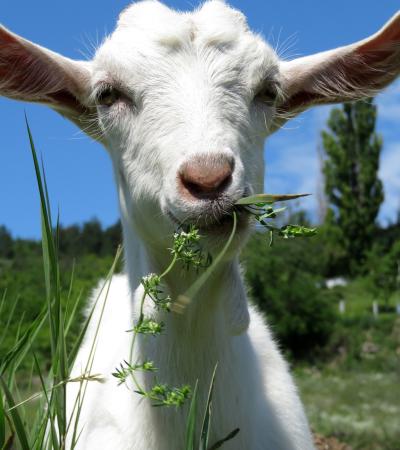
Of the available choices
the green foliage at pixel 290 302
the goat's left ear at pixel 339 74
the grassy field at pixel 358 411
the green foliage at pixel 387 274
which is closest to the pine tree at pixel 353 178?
the green foliage at pixel 387 274

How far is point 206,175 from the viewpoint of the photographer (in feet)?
8.07

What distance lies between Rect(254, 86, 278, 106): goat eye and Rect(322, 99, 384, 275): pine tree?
152 feet

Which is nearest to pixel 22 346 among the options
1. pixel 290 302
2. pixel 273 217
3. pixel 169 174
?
pixel 169 174

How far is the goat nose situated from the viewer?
2.46 meters

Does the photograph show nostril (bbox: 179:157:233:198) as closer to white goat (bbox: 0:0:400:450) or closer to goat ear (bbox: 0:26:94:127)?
white goat (bbox: 0:0:400:450)

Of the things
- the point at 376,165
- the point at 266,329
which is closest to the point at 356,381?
the point at 266,329

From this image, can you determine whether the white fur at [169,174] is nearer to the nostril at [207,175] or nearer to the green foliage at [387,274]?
→ the nostril at [207,175]

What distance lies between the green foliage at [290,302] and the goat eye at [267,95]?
76.0ft

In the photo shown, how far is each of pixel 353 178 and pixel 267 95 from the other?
48.8 meters

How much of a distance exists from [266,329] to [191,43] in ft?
5.99

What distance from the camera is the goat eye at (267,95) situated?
329 centimetres

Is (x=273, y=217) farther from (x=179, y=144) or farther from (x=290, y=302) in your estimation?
(x=290, y=302)

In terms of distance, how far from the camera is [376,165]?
50094 millimetres

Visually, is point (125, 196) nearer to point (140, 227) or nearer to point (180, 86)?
point (140, 227)
